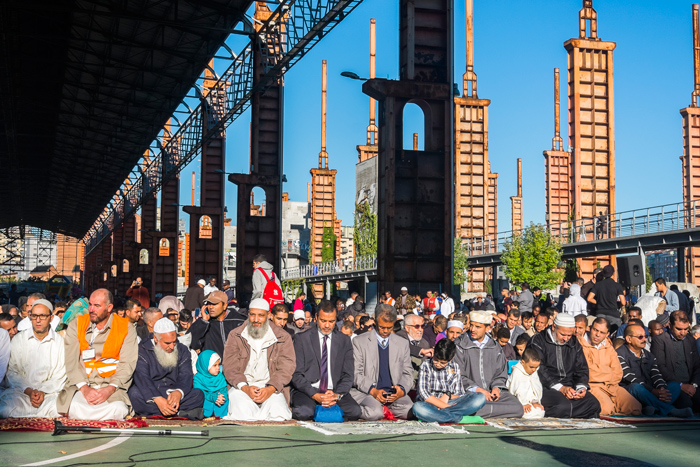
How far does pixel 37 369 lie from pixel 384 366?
13.5 ft

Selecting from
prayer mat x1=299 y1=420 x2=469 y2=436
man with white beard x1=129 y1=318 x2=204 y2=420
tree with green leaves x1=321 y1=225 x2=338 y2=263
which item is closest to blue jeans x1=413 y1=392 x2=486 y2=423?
prayer mat x1=299 y1=420 x2=469 y2=436

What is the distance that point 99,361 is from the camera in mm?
8711

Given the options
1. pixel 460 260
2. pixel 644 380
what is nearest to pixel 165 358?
pixel 644 380

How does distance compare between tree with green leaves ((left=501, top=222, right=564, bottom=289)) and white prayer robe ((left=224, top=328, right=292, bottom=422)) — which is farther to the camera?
tree with green leaves ((left=501, top=222, right=564, bottom=289))

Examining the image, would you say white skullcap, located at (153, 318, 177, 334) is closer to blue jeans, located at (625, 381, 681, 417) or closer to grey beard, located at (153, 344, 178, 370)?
grey beard, located at (153, 344, 178, 370)

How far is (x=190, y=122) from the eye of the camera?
3778cm

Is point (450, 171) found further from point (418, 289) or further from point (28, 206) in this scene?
point (28, 206)

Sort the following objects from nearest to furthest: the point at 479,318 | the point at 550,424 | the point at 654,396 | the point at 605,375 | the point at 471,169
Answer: the point at 550,424, the point at 479,318, the point at 605,375, the point at 654,396, the point at 471,169

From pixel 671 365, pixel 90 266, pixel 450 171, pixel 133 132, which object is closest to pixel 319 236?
pixel 90 266

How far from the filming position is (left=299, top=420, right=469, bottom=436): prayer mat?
8289 millimetres

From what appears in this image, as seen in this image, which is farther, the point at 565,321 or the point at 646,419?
the point at 565,321

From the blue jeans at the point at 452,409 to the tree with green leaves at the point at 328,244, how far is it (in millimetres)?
73248

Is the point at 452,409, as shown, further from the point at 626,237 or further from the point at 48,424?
the point at 626,237

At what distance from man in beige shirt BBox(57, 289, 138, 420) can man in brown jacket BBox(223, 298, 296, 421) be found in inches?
45.2
